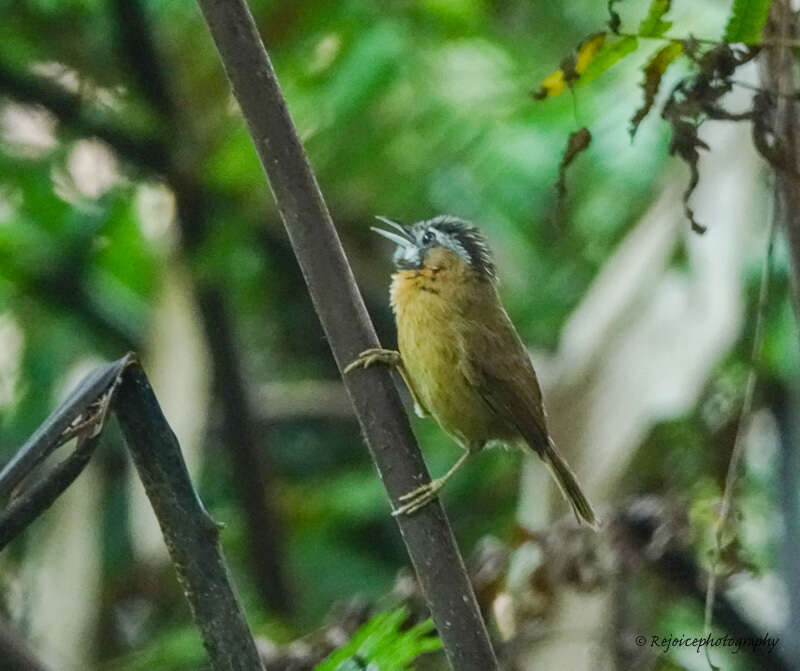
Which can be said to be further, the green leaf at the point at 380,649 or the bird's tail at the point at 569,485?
the bird's tail at the point at 569,485

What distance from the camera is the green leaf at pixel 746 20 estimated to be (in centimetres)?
148

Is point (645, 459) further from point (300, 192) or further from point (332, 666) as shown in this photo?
point (300, 192)

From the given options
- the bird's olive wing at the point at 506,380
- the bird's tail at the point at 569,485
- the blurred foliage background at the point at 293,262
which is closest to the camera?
the bird's tail at the point at 569,485

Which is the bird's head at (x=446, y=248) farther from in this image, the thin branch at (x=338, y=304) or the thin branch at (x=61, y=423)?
the thin branch at (x=61, y=423)

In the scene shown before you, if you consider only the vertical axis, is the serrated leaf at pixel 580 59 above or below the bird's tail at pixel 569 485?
above

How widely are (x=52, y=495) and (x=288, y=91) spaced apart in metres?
2.23

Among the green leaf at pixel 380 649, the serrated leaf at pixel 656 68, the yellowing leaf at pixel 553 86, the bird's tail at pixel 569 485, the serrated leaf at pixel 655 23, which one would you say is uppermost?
the serrated leaf at pixel 655 23

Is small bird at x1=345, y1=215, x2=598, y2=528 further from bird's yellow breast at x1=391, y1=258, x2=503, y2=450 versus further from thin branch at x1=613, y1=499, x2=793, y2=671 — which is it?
thin branch at x1=613, y1=499, x2=793, y2=671

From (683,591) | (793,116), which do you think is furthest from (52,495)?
(683,591)

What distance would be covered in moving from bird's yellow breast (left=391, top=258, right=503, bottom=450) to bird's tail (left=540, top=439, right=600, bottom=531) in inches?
5.7

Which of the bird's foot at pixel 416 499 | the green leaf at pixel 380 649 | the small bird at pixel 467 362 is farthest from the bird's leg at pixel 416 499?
the small bird at pixel 467 362

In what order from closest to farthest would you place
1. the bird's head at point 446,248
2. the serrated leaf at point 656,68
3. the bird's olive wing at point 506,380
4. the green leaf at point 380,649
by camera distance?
the green leaf at point 380,649, the serrated leaf at point 656,68, the bird's olive wing at point 506,380, the bird's head at point 446,248

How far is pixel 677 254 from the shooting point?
2730 mm

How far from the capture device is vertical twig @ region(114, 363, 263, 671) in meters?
1.20
